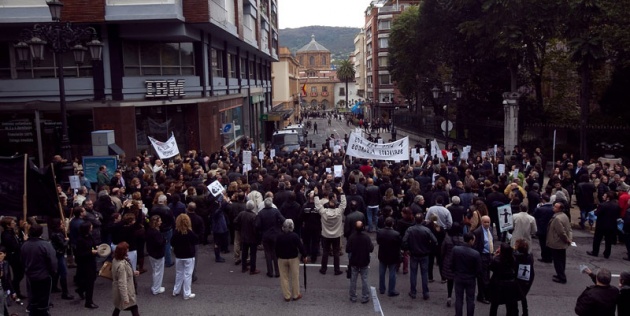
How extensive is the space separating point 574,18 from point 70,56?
24065 millimetres

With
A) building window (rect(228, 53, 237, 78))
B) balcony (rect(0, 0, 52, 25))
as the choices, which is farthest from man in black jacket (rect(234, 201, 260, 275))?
building window (rect(228, 53, 237, 78))

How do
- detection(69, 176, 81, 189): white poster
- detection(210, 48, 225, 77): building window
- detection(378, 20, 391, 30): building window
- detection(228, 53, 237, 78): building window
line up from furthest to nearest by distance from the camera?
1. detection(378, 20, 391, 30): building window
2. detection(228, 53, 237, 78): building window
3. detection(210, 48, 225, 77): building window
4. detection(69, 176, 81, 189): white poster

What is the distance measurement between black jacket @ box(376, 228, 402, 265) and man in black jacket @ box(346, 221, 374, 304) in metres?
0.28

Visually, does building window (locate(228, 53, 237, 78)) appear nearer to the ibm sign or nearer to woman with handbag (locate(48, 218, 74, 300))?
the ibm sign

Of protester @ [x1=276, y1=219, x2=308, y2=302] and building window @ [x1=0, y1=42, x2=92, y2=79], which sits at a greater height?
building window @ [x1=0, y1=42, x2=92, y2=79]

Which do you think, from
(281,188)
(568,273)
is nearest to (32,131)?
(281,188)

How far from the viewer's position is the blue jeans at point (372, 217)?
15.4 metres

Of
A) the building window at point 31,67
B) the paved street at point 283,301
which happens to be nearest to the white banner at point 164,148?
the paved street at point 283,301

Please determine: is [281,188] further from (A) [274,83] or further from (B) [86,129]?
(A) [274,83]

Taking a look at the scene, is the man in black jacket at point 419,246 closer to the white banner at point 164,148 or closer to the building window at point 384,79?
the white banner at point 164,148

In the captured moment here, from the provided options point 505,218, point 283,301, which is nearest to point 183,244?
point 283,301

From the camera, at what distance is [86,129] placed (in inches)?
1025

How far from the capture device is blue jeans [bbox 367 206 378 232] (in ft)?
50.4

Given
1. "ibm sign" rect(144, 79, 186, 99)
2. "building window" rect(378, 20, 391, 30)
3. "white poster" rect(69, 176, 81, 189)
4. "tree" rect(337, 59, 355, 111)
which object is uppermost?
"building window" rect(378, 20, 391, 30)
